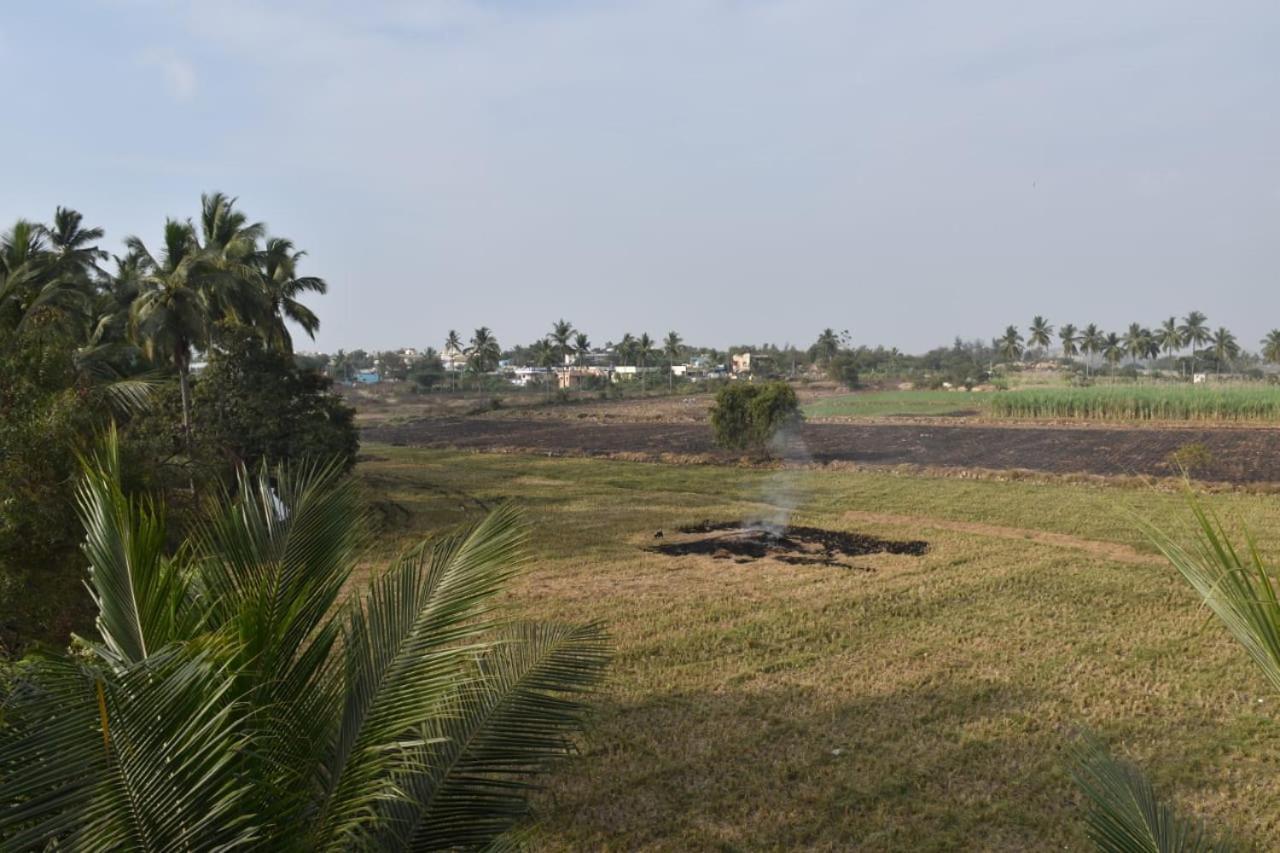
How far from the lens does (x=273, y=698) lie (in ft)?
12.0

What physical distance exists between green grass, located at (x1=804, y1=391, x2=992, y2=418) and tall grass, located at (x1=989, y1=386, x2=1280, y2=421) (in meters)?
5.40

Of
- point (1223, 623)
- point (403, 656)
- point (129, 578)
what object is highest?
point (129, 578)

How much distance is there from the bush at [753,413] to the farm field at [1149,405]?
93.0 feet

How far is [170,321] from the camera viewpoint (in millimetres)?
19562

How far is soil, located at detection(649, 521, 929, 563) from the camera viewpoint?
18.8 metres

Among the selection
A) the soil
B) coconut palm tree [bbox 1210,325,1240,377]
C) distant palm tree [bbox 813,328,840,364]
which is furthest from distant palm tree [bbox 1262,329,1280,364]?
the soil

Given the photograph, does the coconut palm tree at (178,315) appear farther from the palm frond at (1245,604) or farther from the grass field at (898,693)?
the palm frond at (1245,604)

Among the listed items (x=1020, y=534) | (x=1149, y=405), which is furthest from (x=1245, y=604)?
(x=1149, y=405)

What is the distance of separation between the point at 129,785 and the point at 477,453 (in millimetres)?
42878

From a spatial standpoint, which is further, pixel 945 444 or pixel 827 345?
pixel 827 345

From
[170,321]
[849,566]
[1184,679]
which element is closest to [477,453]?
[170,321]

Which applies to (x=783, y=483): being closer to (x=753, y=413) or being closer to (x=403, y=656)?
(x=753, y=413)

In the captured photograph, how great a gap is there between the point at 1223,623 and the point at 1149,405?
58.7 meters

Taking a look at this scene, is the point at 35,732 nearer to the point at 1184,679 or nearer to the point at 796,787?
the point at 796,787
